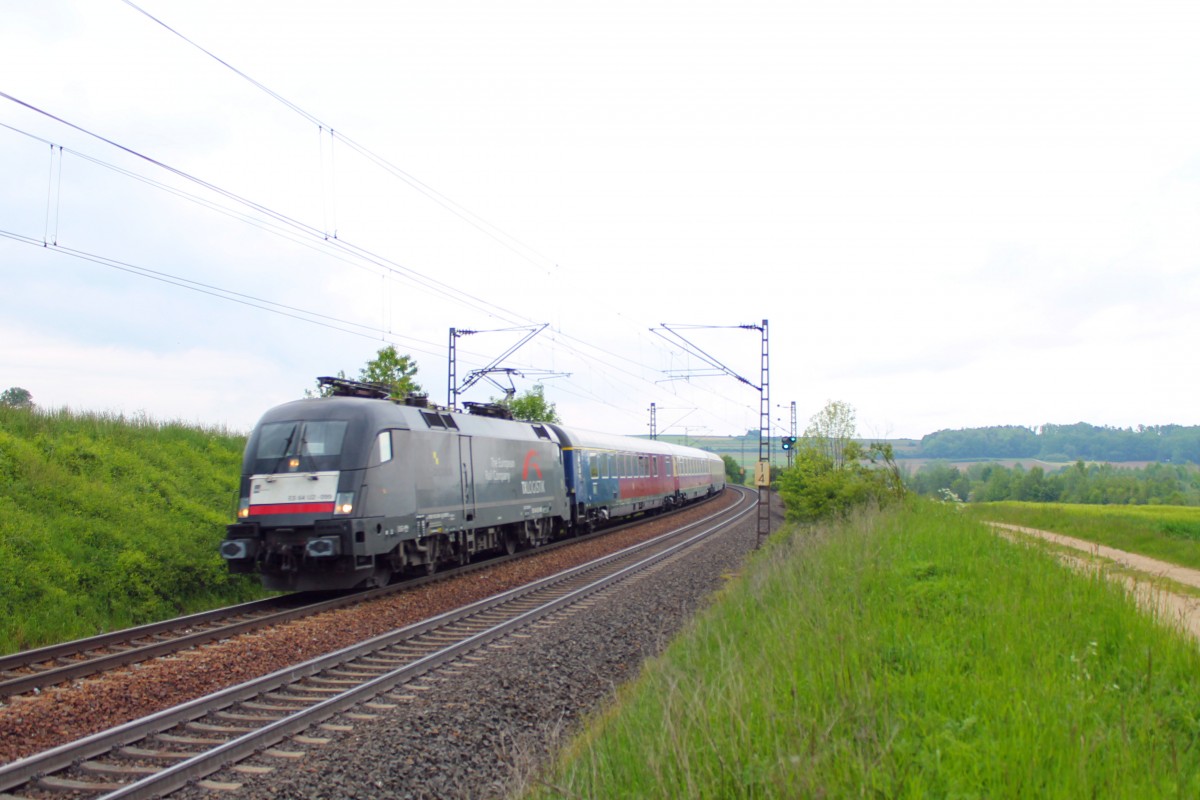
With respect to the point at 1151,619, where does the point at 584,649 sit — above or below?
below

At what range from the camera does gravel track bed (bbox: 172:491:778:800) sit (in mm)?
5789

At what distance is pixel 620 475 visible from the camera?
31500 millimetres

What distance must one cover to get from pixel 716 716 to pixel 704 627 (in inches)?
172

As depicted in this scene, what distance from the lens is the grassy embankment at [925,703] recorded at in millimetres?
3301

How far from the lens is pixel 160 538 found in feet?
46.8

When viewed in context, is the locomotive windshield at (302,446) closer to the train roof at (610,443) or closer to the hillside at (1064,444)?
the train roof at (610,443)

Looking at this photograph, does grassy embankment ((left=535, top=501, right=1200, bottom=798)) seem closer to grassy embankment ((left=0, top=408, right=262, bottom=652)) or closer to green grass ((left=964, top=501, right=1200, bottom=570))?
grassy embankment ((left=0, top=408, right=262, bottom=652))

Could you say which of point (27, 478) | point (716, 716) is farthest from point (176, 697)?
point (27, 478)

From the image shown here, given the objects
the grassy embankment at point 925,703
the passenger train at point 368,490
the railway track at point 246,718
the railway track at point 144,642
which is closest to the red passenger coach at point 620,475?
the passenger train at point 368,490

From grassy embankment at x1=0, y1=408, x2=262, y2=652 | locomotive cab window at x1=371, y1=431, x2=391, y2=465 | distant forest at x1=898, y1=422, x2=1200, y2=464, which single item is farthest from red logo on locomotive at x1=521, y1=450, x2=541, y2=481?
distant forest at x1=898, y1=422, x2=1200, y2=464

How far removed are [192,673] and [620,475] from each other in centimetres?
2339

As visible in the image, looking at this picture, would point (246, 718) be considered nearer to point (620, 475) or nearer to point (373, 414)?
point (373, 414)

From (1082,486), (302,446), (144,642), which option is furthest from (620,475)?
(1082,486)

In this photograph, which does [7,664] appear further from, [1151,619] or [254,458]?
[1151,619]
